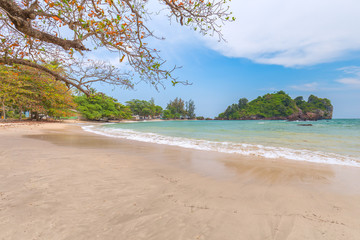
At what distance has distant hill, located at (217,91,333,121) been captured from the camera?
79000mm

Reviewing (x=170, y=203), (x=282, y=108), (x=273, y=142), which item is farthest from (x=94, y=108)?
(x=282, y=108)

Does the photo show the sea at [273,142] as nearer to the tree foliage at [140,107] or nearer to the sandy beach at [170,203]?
the sandy beach at [170,203]

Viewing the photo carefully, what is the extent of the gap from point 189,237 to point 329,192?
114 inches

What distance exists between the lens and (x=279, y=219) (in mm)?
2059

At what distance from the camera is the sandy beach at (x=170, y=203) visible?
176cm

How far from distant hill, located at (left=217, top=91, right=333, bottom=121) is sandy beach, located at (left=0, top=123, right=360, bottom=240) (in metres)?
84.1

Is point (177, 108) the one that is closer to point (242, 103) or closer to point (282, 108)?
point (242, 103)

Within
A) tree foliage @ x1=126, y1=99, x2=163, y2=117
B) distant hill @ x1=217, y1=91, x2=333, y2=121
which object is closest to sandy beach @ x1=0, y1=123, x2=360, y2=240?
tree foliage @ x1=126, y1=99, x2=163, y2=117

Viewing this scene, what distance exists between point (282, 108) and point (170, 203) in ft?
306

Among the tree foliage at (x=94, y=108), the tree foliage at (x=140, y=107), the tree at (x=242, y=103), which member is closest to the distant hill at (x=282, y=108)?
the tree at (x=242, y=103)

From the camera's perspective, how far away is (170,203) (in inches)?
92.6

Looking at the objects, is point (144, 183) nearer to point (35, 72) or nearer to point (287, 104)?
point (35, 72)

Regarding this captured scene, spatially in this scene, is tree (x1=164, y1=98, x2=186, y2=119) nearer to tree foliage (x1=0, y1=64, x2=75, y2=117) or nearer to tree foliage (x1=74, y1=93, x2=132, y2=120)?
tree foliage (x1=74, y1=93, x2=132, y2=120)

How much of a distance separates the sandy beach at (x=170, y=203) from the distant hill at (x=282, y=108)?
8412 cm
